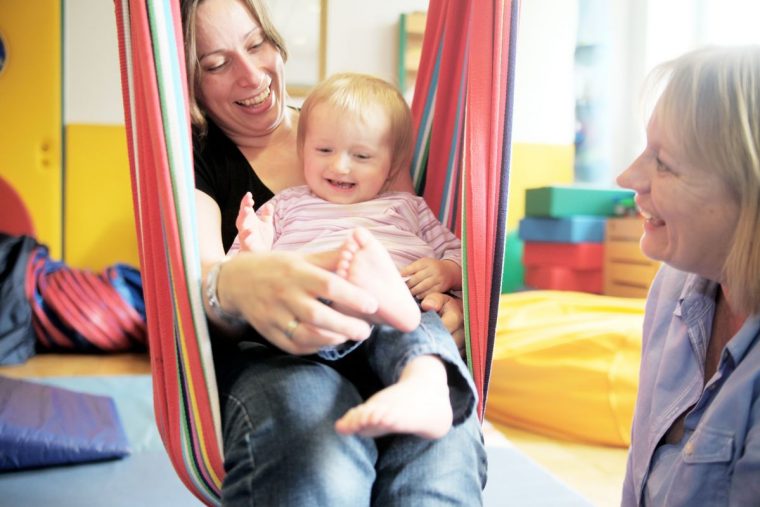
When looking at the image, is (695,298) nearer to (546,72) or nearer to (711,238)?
(711,238)

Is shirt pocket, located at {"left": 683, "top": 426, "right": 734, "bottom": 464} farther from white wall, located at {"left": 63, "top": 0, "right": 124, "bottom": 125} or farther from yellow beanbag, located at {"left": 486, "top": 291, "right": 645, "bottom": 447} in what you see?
white wall, located at {"left": 63, "top": 0, "right": 124, "bottom": 125}

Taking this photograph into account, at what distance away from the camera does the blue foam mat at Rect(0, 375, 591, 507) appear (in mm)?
1320

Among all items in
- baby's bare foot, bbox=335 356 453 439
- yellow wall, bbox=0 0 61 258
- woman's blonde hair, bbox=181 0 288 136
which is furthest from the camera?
yellow wall, bbox=0 0 61 258

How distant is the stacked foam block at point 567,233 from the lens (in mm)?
3266

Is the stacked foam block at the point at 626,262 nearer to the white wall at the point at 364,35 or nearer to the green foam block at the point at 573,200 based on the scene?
the green foam block at the point at 573,200

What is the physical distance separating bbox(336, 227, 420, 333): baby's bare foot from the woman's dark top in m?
0.38

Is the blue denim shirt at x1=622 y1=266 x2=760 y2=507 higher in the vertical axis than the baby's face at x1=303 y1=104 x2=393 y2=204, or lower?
lower

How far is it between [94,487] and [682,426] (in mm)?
1062

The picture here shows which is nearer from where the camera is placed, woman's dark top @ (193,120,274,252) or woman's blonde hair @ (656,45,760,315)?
woman's blonde hair @ (656,45,760,315)

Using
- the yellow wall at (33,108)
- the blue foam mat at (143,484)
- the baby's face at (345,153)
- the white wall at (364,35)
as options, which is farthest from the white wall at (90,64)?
the baby's face at (345,153)

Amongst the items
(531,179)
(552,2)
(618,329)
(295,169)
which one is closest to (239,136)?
(295,169)

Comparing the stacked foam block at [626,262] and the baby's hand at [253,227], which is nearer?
the baby's hand at [253,227]

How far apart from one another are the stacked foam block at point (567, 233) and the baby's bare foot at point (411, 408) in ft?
8.70

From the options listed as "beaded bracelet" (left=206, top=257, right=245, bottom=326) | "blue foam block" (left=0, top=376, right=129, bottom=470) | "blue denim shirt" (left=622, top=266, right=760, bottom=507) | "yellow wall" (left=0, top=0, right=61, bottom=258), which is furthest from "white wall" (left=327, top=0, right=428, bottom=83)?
"beaded bracelet" (left=206, top=257, right=245, bottom=326)
